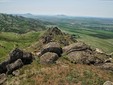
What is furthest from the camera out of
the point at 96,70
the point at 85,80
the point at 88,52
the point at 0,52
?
the point at 0,52

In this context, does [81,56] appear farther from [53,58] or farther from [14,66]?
[14,66]

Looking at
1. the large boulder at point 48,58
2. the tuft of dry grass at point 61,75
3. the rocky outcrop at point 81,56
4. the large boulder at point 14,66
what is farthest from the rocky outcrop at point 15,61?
the rocky outcrop at point 81,56

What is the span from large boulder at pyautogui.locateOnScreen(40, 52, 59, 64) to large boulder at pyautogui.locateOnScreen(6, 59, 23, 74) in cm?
537

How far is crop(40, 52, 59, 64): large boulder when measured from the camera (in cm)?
5472

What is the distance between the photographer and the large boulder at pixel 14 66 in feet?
173

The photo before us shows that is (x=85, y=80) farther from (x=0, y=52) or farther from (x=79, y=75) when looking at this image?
(x=0, y=52)

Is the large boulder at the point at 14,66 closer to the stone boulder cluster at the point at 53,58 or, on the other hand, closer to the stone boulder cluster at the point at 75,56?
the stone boulder cluster at the point at 53,58

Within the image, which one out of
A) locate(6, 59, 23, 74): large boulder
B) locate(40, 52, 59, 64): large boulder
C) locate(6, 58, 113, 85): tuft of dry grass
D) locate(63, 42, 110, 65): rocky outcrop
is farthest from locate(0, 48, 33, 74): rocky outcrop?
locate(63, 42, 110, 65): rocky outcrop

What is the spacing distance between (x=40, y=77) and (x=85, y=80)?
9.88m

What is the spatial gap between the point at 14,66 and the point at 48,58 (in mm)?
8706

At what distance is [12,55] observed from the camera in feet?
181

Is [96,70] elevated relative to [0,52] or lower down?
elevated

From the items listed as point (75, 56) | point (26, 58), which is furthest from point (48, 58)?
point (75, 56)

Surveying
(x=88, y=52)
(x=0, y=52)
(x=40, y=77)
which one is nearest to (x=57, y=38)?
(x=88, y=52)
